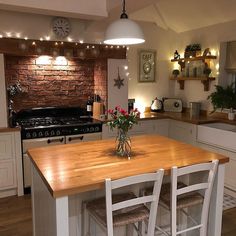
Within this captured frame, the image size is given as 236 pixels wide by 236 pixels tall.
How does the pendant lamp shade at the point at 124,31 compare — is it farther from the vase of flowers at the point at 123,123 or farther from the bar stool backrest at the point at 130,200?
the bar stool backrest at the point at 130,200

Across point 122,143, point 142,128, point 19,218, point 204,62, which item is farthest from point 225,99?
point 19,218

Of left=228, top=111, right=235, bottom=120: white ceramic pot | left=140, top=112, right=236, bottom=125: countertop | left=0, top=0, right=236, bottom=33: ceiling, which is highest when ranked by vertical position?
left=0, top=0, right=236, bottom=33: ceiling

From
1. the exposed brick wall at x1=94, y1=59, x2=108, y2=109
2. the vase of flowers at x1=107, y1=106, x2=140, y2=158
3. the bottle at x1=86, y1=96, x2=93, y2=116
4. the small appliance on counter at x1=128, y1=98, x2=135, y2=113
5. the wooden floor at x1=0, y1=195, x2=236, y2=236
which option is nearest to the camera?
the vase of flowers at x1=107, y1=106, x2=140, y2=158

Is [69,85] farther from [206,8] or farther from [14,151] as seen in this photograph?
[206,8]

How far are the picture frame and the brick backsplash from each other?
81 centimetres

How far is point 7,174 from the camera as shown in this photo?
11.5 feet

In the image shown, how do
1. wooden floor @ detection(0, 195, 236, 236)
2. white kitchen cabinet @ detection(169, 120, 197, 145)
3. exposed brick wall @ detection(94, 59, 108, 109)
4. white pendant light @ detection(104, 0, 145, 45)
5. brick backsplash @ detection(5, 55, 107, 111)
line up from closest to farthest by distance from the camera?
white pendant light @ detection(104, 0, 145, 45)
wooden floor @ detection(0, 195, 236, 236)
brick backsplash @ detection(5, 55, 107, 111)
white kitchen cabinet @ detection(169, 120, 197, 145)
exposed brick wall @ detection(94, 59, 108, 109)

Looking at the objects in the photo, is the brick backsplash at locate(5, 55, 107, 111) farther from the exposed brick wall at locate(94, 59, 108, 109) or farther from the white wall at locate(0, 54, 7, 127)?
the white wall at locate(0, 54, 7, 127)

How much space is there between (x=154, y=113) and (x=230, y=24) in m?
1.79

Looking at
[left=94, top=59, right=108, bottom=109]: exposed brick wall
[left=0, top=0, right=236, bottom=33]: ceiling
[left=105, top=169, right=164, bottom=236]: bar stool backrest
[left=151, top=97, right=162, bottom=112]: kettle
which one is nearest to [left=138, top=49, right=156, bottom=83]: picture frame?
[left=151, top=97, right=162, bottom=112]: kettle

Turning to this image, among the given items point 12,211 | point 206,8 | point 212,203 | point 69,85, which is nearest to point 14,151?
point 12,211

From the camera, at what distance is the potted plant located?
4.00m

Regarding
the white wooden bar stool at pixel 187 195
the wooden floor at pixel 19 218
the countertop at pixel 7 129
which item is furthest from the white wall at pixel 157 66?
the white wooden bar stool at pixel 187 195

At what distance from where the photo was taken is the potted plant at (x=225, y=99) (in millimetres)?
4000
